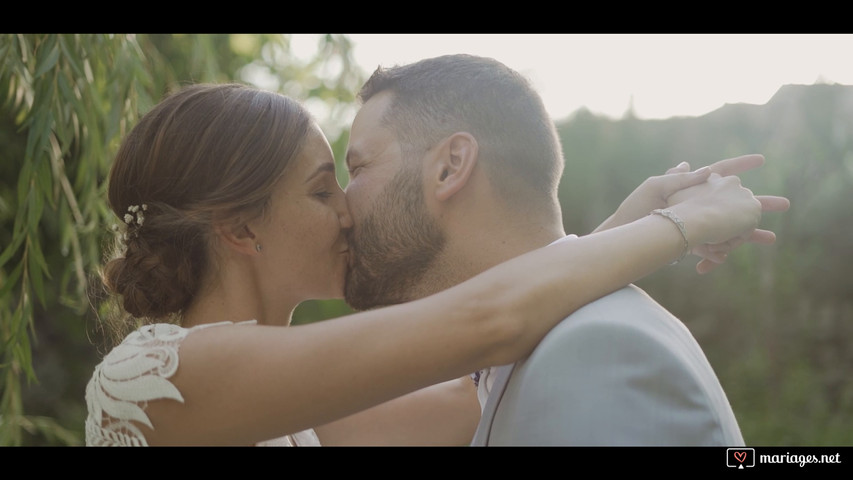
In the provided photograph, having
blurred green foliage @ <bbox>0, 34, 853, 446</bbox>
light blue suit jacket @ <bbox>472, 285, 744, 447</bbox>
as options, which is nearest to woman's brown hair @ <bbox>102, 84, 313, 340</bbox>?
light blue suit jacket @ <bbox>472, 285, 744, 447</bbox>

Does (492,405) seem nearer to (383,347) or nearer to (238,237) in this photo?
(383,347)

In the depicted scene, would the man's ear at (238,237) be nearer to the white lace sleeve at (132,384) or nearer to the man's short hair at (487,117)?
the white lace sleeve at (132,384)

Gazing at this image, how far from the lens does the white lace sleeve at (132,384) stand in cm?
186

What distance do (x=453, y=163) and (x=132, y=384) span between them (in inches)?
41.7

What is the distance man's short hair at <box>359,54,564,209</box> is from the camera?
233cm

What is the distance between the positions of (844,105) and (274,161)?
5.61m

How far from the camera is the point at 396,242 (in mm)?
2322

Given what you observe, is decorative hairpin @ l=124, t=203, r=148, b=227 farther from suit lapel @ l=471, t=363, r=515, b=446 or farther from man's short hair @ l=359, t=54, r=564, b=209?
suit lapel @ l=471, t=363, r=515, b=446

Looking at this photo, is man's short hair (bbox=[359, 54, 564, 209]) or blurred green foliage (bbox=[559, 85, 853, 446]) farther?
blurred green foliage (bbox=[559, 85, 853, 446])

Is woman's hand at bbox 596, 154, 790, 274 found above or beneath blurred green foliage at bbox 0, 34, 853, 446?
above

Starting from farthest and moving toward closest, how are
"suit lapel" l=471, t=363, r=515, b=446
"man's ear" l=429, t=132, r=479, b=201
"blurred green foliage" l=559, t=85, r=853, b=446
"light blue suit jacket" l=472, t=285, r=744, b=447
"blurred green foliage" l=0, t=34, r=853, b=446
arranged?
"blurred green foliage" l=559, t=85, r=853, b=446, "blurred green foliage" l=0, t=34, r=853, b=446, "man's ear" l=429, t=132, r=479, b=201, "suit lapel" l=471, t=363, r=515, b=446, "light blue suit jacket" l=472, t=285, r=744, b=447

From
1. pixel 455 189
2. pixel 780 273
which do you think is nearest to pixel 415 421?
pixel 455 189

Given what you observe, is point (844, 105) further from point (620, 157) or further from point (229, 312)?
point (229, 312)
